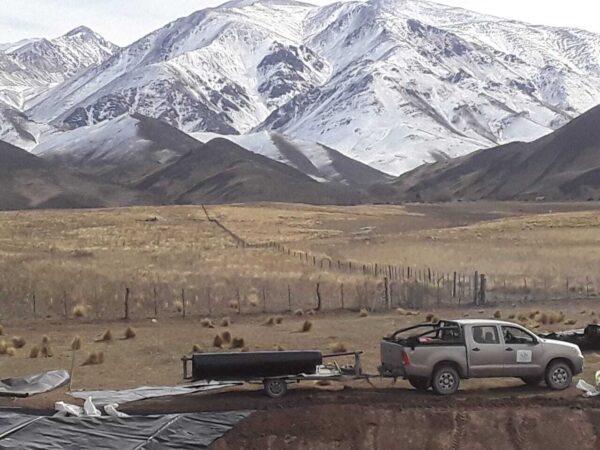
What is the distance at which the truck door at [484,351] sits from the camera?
2034 centimetres

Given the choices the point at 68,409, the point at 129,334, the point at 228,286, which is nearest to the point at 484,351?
the point at 68,409

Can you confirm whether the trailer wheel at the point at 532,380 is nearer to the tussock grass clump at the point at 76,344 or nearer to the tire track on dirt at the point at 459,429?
the tire track on dirt at the point at 459,429

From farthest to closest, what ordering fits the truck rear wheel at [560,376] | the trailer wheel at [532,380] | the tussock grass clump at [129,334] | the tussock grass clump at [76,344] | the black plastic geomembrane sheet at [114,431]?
the tussock grass clump at [129,334] < the tussock grass clump at [76,344] < the trailer wheel at [532,380] < the truck rear wheel at [560,376] < the black plastic geomembrane sheet at [114,431]

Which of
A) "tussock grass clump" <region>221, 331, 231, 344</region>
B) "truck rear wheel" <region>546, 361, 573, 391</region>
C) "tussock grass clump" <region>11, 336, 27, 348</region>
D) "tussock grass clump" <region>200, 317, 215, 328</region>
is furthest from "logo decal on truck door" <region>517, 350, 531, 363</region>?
"tussock grass clump" <region>11, 336, 27, 348</region>

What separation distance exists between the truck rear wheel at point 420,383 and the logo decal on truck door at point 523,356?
2.02 meters

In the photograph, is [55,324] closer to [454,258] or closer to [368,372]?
[368,372]

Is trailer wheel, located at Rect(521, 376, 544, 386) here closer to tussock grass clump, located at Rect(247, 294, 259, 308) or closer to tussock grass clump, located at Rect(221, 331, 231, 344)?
→ tussock grass clump, located at Rect(221, 331, 231, 344)

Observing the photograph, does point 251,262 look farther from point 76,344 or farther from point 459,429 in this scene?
point 459,429

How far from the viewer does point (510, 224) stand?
8644 centimetres

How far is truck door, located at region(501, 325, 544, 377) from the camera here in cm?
2058

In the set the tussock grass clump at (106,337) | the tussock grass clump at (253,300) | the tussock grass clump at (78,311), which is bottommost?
the tussock grass clump at (106,337)

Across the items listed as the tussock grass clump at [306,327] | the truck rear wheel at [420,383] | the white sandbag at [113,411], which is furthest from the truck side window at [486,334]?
the tussock grass clump at [306,327]

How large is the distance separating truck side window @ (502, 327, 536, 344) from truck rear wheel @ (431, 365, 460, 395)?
4.52 ft

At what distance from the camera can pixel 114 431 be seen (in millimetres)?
17406
